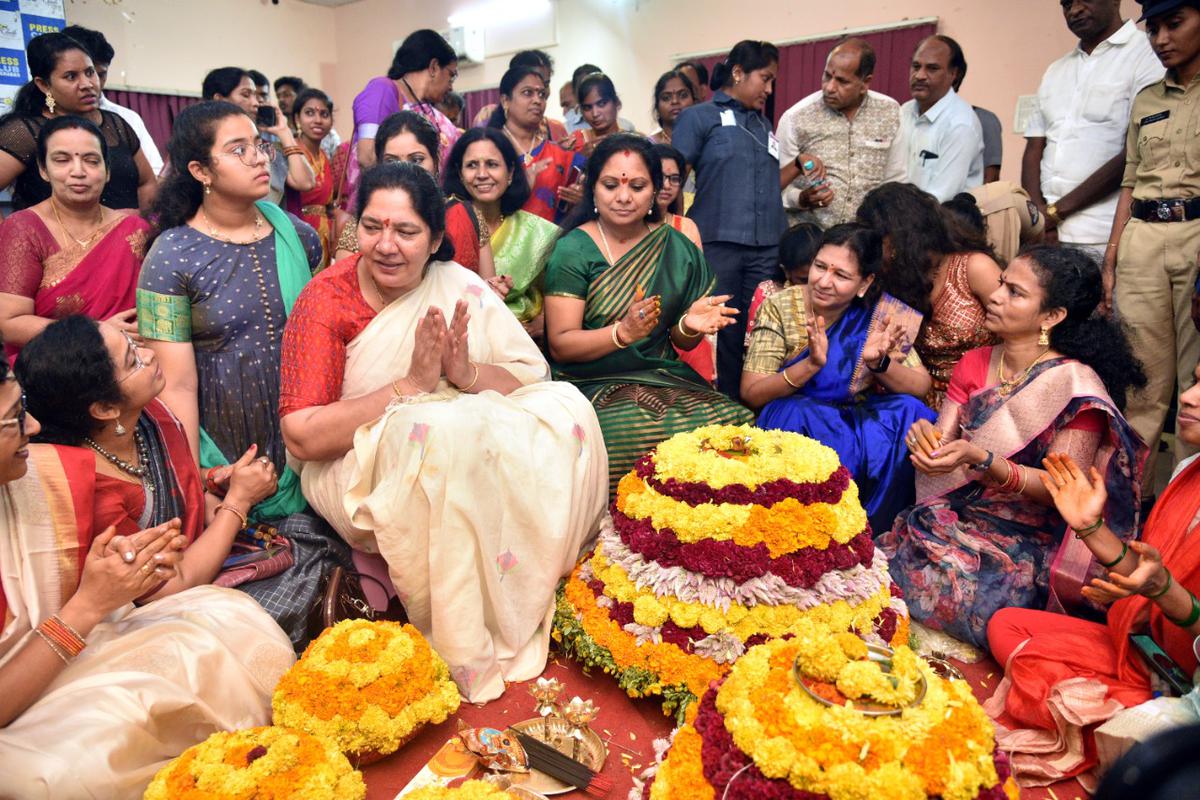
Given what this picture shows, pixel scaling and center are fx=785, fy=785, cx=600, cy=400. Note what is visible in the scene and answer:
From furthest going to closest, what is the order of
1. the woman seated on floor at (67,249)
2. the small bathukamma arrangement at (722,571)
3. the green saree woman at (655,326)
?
the green saree woman at (655,326) < the woman seated on floor at (67,249) < the small bathukamma arrangement at (722,571)

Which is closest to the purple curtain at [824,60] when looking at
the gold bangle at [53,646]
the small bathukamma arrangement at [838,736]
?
the small bathukamma arrangement at [838,736]

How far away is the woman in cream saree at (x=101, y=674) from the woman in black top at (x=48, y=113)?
2.35 m

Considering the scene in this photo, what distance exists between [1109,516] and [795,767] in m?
2.10

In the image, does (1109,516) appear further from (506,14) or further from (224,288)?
(506,14)

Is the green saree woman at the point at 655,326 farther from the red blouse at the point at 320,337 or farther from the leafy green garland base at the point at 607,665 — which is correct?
the red blouse at the point at 320,337

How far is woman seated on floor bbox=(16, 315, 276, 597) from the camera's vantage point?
218cm

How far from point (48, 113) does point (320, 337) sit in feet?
8.38

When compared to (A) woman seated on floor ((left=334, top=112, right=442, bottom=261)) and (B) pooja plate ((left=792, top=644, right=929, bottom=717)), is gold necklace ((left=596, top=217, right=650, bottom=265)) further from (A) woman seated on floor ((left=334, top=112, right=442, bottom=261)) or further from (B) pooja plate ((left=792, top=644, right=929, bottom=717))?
(B) pooja plate ((left=792, top=644, right=929, bottom=717))

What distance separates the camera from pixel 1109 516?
2.96m

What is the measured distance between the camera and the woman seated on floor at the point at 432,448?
8.69 ft

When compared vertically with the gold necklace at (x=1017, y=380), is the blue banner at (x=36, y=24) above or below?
above

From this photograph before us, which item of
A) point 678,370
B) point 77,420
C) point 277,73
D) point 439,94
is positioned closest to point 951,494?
point 678,370

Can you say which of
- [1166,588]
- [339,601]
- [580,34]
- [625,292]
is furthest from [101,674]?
[580,34]

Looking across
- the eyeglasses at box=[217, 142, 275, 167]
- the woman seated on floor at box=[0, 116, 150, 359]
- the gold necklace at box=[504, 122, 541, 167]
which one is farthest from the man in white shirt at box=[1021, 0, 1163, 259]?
the woman seated on floor at box=[0, 116, 150, 359]
